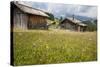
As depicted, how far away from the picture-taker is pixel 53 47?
95.0 inches

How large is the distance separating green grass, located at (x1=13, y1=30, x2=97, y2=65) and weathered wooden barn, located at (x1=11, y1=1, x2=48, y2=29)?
0.07m

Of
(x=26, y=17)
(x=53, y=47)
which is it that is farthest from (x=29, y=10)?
(x=53, y=47)

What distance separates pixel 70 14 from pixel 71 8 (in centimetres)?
8

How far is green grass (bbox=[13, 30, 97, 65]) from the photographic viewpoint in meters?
2.27

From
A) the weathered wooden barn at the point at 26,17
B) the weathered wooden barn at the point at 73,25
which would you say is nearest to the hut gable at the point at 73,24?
the weathered wooden barn at the point at 73,25

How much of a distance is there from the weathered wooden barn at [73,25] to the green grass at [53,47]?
0.06m

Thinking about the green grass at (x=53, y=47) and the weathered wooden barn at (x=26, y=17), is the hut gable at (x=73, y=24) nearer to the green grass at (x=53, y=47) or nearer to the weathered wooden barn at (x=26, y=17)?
the green grass at (x=53, y=47)

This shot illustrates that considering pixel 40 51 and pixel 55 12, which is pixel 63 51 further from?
pixel 55 12

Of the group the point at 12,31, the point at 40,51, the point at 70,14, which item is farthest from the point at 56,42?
the point at 12,31

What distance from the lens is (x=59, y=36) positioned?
96.3 inches

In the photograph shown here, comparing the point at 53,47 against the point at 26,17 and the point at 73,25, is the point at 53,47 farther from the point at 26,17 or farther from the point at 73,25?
the point at 26,17

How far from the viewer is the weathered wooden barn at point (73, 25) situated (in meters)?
2.46

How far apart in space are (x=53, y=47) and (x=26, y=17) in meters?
0.50

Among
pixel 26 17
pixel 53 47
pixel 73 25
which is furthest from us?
pixel 73 25
